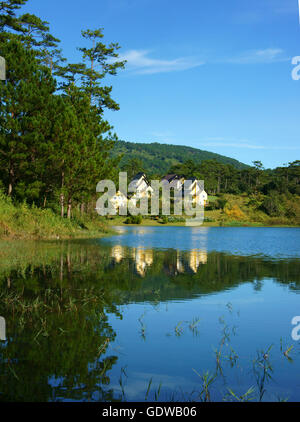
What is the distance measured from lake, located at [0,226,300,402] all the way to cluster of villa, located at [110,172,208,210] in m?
58.3

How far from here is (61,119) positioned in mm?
27781

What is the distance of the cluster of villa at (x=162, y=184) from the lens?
7425cm

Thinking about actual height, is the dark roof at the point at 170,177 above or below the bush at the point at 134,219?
above

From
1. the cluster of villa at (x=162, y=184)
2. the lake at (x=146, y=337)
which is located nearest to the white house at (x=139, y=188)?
the cluster of villa at (x=162, y=184)

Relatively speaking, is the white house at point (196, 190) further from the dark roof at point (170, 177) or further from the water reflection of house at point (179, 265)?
the water reflection of house at point (179, 265)

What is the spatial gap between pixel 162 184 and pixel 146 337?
81250mm

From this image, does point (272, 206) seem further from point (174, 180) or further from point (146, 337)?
point (146, 337)

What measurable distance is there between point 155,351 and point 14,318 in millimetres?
3034

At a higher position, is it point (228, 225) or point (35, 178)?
point (35, 178)

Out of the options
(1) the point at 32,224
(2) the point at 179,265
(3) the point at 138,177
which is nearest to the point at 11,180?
(1) the point at 32,224

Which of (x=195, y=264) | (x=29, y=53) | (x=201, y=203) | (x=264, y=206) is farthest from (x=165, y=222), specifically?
(x=195, y=264)

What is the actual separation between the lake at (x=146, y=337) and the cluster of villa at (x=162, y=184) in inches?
2295

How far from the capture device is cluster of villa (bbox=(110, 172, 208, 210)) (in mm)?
74250
